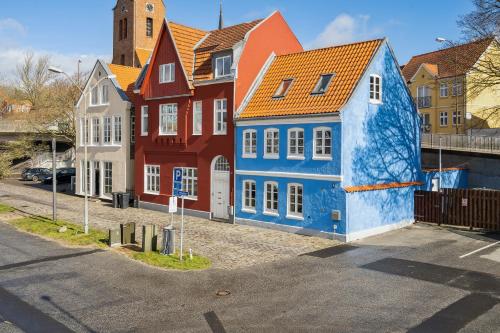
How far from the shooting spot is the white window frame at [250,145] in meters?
25.5

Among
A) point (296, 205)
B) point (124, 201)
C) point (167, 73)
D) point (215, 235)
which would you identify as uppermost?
point (167, 73)

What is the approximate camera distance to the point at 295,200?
23516 mm

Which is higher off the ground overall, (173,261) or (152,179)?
(152,179)

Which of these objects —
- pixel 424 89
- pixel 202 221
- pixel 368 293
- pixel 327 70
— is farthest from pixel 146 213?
pixel 424 89

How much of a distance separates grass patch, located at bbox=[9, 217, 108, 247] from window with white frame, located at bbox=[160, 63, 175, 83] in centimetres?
1116

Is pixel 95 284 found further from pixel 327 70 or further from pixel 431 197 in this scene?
pixel 431 197

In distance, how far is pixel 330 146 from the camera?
2206cm

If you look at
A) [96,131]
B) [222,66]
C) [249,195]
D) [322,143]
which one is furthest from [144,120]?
[322,143]

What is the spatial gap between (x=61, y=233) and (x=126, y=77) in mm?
18311

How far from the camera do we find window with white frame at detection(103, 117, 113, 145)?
3647 centimetres

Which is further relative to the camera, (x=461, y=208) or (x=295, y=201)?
(x=461, y=208)

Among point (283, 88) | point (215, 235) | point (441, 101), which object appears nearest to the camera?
point (215, 235)

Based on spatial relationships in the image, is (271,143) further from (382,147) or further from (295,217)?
(382,147)

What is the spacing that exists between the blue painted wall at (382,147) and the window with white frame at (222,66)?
8229 millimetres
